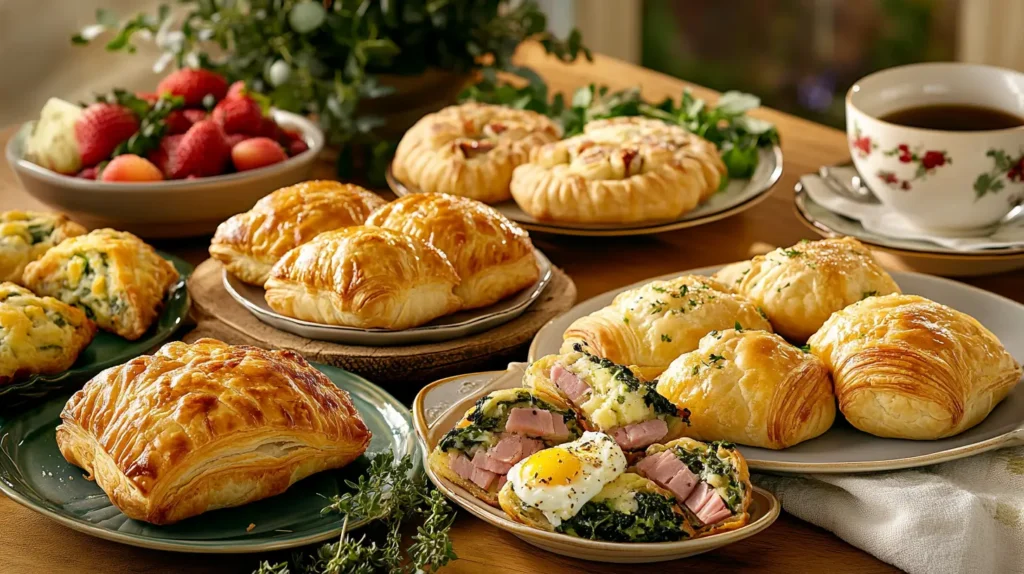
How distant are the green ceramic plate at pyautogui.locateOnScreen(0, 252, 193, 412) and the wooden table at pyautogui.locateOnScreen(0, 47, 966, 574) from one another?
7.9 inches

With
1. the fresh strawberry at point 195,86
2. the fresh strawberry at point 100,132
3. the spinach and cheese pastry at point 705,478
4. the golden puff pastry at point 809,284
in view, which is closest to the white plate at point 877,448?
the spinach and cheese pastry at point 705,478

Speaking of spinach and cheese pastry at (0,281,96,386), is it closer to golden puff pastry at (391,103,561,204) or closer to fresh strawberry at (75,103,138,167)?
fresh strawberry at (75,103,138,167)

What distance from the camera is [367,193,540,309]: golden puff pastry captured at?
1.81m

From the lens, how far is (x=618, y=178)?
2.17 m

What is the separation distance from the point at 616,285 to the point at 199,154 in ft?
2.97

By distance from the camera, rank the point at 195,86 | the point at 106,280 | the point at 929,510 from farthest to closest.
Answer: the point at 195,86 → the point at 106,280 → the point at 929,510

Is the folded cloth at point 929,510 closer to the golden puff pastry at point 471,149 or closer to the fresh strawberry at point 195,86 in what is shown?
the golden puff pastry at point 471,149

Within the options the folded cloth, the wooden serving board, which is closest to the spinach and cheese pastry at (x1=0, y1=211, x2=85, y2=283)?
the wooden serving board

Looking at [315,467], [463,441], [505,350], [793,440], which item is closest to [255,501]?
[315,467]

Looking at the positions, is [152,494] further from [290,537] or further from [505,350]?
[505,350]

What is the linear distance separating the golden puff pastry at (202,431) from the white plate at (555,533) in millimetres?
99

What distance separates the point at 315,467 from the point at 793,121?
6.64ft

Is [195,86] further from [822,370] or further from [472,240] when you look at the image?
[822,370]

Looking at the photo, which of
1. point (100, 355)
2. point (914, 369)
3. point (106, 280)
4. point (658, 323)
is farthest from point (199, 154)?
point (914, 369)
